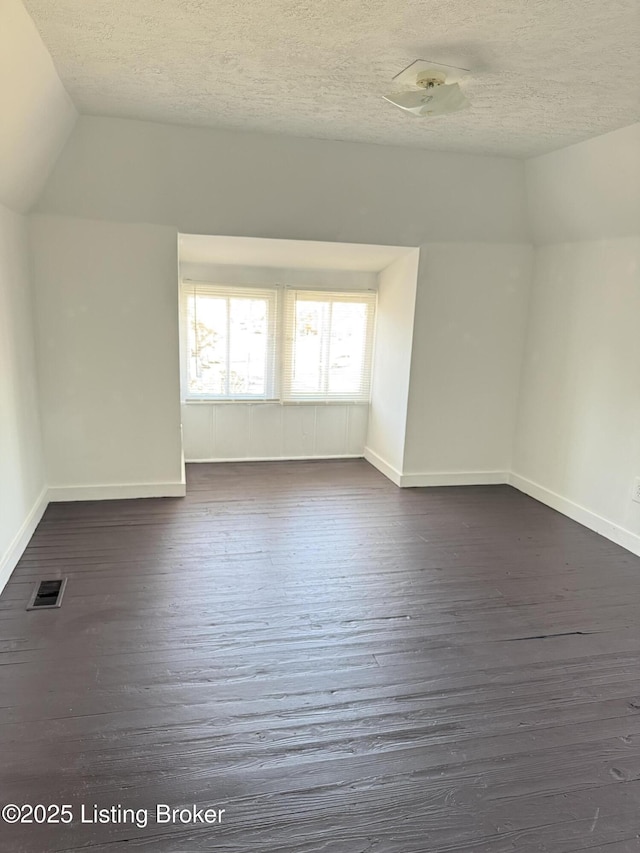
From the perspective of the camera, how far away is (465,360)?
15.3 feet

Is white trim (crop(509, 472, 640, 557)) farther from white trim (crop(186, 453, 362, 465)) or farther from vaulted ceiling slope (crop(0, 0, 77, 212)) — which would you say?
vaulted ceiling slope (crop(0, 0, 77, 212))

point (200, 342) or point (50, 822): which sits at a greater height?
point (200, 342)

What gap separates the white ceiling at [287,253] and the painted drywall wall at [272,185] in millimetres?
164

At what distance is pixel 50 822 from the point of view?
1.62 meters

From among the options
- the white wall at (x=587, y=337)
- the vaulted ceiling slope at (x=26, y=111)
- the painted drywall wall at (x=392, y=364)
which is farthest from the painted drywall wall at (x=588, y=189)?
the vaulted ceiling slope at (x=26, y=111)

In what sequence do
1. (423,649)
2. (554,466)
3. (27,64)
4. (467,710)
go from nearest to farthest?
1. (467,710)
2. (27,64)
3. (423,649)
4. (554,466)

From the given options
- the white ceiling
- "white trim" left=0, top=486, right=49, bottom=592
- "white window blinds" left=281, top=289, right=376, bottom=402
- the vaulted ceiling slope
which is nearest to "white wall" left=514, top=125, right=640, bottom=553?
the white ceiling

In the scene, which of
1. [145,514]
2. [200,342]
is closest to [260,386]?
[200,342]

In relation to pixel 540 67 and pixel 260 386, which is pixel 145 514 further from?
pixel 540 67

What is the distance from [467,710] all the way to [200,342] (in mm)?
3873

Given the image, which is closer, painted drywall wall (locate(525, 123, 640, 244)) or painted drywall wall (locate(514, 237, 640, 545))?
painted drywall wall (locate(525, 123, 640, 244))

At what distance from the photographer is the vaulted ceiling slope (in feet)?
6.98

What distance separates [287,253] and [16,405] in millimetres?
2414

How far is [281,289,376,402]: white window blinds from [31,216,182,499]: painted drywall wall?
1412 mm
